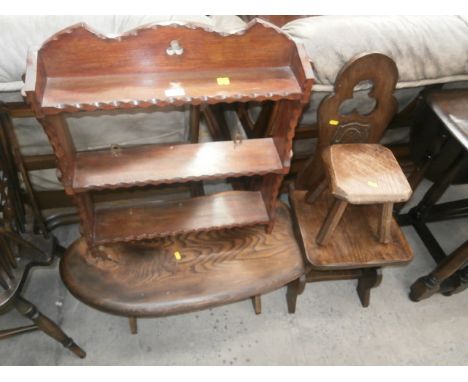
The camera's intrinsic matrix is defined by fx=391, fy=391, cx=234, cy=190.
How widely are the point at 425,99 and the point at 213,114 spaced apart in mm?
798

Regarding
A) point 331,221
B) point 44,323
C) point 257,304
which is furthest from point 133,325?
point 331,221

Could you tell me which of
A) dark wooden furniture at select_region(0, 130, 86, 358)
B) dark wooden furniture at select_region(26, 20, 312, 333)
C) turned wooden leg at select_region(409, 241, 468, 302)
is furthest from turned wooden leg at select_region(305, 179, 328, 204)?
dark wooden furniture at select_region(0, 130, 86, 358)

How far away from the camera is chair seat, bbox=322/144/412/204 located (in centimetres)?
125

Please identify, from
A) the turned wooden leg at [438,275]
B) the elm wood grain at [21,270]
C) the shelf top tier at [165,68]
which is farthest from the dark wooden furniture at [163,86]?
the turned wooden leg at [438,275]

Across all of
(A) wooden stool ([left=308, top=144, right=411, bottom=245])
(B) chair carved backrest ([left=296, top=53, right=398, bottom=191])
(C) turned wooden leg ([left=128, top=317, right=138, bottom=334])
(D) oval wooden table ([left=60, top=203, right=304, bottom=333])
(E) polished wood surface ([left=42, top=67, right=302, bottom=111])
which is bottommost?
(C) turned wooden leg ([left=128, top=317, right=138, bottom=334])

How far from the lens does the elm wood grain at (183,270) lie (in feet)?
4.41

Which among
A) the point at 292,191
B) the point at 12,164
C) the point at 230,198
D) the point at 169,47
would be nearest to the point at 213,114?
the point at 230,198

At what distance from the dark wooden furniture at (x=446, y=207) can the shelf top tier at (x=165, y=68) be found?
0.66m

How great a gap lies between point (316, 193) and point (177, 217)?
556 millimetres

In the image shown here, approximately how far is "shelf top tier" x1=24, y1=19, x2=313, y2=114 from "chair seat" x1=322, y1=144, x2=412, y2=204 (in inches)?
14.9

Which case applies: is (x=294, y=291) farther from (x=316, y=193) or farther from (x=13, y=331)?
(x=13, y=331)

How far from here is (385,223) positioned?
4.65ft

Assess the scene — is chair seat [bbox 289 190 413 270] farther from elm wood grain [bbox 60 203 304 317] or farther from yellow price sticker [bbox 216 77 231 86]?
yellow price sticker [bbox 216 77 231 86]

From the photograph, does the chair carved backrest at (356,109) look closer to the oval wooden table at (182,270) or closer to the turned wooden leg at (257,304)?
the oval wooden table at (182,270)
